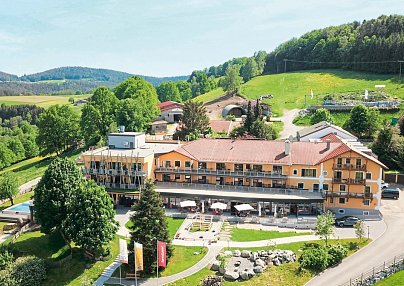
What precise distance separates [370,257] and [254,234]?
1356 cm

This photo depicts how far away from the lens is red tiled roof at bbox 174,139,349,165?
61938 mm

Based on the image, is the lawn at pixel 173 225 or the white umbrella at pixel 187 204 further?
the white umbrella at pixel 187 204

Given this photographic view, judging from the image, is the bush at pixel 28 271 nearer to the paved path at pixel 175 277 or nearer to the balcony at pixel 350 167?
the paved path at pixel 175 277

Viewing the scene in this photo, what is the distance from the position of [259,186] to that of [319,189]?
28.9 ft

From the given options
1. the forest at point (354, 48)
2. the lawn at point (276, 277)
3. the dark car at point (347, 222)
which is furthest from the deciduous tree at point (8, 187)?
the forest at point (354, 48)

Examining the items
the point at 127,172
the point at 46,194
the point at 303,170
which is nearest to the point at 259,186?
the point at 303,170

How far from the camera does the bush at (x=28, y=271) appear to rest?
145 feet

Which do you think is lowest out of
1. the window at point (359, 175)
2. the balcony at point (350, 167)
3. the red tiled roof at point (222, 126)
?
the window at point (359, 175)

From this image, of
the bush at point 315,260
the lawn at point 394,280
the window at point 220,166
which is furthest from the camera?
the window at point 220,166

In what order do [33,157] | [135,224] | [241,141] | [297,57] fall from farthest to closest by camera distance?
1. [297,57]
2. [33,157]
3. [241,141]
4. [135,224]

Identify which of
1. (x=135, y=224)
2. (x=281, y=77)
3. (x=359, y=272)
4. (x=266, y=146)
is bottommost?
(x=359, y=272)

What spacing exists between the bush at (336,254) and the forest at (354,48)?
110 metres

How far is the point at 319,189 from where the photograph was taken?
60562 mm

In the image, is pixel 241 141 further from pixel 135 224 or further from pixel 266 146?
pixel 135 224
